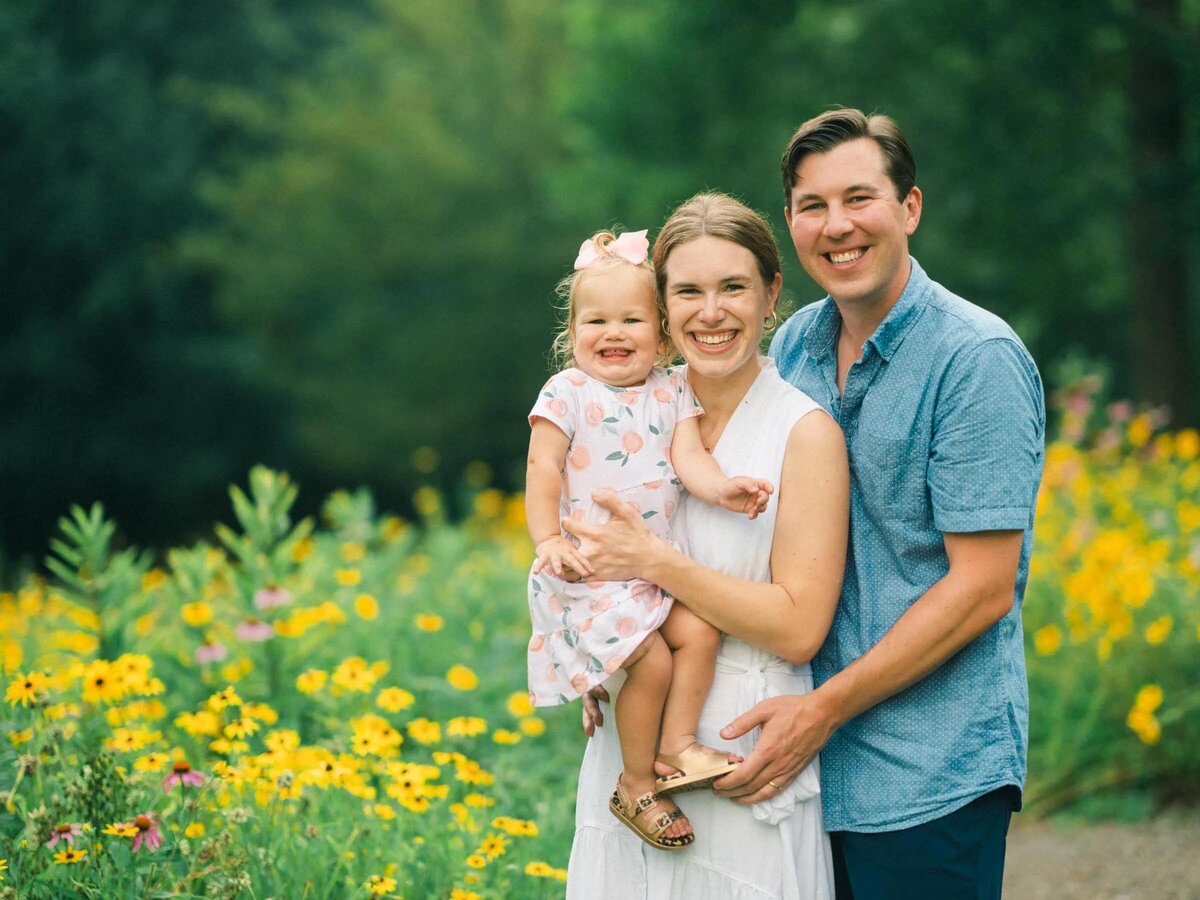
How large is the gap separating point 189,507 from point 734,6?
39.9ft

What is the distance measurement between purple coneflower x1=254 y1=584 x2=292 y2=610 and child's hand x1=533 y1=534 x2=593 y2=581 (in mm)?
2018

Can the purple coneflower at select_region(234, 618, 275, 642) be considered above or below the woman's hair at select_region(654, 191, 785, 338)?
below

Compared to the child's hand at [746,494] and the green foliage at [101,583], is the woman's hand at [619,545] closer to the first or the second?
the child's hand at [746,494]

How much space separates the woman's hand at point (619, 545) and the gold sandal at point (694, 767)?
0.34 metres

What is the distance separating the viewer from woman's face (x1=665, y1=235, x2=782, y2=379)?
2.28m

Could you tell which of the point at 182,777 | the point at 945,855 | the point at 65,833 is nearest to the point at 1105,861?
the point at 945,855

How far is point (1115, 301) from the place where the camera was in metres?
13.5

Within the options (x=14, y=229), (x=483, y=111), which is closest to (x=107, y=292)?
(x=14, y=229)

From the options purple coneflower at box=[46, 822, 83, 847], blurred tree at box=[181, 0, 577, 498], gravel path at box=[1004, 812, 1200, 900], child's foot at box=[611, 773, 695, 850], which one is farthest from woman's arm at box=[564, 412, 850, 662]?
blurred tree at box=[181, 0, 577, 498]

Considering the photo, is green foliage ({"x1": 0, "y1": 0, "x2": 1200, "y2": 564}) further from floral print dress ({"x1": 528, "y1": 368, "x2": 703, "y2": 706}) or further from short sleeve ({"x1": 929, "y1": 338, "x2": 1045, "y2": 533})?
short sleeve ({"x1": 929, "y1": 338, "x2": 1045, "y2": 533})

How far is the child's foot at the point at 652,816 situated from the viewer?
2.27 meters

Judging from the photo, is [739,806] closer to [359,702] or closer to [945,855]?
[945,855]

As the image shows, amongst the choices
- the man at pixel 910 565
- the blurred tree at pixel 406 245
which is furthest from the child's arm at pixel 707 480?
the blurred tree at pixel 406 245

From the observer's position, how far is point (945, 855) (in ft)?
7.37
